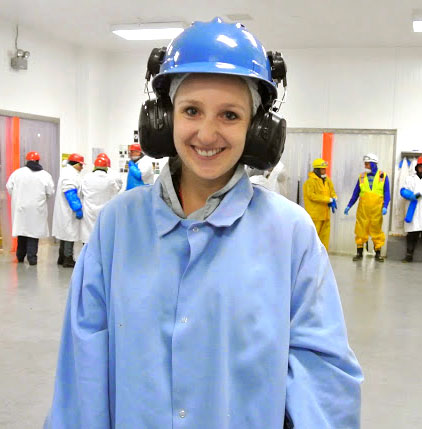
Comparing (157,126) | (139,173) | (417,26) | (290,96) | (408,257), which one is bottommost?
(408,257)

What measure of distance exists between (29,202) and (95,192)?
1.04 m

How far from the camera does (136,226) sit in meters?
1.17

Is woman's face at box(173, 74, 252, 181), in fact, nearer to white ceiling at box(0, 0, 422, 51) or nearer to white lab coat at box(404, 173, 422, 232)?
white ceiling at box(0, 0, 422, 51)

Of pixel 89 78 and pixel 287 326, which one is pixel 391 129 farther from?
pixel 287 326

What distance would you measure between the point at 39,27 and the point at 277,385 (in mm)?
8593

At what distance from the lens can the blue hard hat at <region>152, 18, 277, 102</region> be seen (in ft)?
3.54

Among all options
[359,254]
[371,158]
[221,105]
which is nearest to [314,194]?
[371,158]

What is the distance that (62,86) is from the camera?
30.6 feet

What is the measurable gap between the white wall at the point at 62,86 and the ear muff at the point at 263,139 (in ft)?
25.1

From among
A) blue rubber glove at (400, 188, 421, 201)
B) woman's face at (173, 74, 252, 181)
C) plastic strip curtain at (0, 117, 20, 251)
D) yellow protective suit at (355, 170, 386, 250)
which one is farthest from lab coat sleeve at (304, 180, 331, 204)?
woman's face at (173, 74, 252, 181)

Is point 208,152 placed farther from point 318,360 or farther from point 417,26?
point 417,26

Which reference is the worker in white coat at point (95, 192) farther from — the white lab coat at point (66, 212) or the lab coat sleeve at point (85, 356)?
the lab coat sleeve at point (85, 356)

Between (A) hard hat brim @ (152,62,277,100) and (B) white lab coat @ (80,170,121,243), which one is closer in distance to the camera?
(A) hard hat brim @ (152,62,277,100)

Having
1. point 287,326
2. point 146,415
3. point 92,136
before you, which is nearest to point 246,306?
point 287,326
